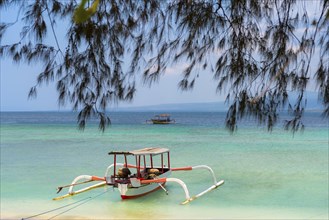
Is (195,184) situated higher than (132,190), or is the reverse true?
(132,190)

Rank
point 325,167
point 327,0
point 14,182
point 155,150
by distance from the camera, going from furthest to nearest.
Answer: point 325,167
point 14,182
point 155,150
point 327,0

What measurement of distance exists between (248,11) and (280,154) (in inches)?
679

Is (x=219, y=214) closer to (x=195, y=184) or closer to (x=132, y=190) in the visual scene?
(x=132, y=190)

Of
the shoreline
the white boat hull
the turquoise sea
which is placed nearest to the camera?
the shoreline

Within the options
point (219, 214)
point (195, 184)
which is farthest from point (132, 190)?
point (195, 184)

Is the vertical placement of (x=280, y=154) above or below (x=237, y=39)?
below

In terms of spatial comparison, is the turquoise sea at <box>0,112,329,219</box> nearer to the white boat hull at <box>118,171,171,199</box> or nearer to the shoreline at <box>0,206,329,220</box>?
the shoreline at <box>0,206,329,220</box>

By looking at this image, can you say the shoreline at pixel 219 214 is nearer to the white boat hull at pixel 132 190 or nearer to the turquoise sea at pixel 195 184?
the turquoise sea at pixel 195 184

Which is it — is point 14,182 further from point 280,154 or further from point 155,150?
point 280,154

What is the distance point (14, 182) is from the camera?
12789mm

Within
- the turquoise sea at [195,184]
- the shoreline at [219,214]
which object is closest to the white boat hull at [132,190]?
the turquoise sea at [195,184]

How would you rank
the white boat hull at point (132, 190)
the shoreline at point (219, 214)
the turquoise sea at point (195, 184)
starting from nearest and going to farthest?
the shoreline at point (219, 214)
the turquoise sea at point (195, 184)
the white boat hull at point (132, 190)

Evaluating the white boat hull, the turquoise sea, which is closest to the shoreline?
the turquoise sea

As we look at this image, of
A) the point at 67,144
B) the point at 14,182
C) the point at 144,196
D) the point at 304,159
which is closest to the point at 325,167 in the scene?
the point at 304,159
